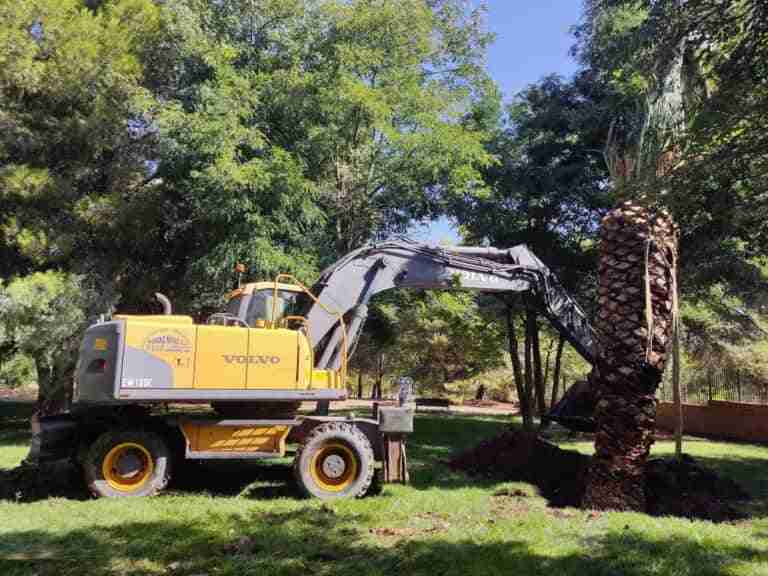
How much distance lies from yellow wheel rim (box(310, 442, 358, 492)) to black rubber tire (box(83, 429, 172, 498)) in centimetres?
195

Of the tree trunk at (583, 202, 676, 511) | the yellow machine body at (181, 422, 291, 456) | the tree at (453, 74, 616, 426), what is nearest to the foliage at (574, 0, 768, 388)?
the tree trunk at (583, 202, 676, 511)

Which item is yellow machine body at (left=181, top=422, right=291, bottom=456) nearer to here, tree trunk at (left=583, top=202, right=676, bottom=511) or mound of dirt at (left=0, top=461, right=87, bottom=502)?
mound of dirt at (left=0, top=461, right=87, bottom=502)

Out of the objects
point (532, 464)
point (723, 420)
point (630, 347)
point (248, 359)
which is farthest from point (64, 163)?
point (723, 420)

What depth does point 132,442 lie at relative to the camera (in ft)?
26.1

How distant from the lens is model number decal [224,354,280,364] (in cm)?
789

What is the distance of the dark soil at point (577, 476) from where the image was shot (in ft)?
24.2

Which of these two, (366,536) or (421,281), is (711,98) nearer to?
(366,536)

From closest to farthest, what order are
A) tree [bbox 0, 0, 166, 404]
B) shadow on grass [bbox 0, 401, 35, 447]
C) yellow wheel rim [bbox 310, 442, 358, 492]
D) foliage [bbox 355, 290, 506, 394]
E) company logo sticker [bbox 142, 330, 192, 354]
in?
1. company logo sticker [bbox 142, 330, 192, 354]
2. yellow wheel rim [bbox 310, 442, 358, 492]
3. tree [bbox 0, 0, 166, 404]
4. shadow on grass [bbox 0, 401, 35, 447]
5. foliage [bbox 355, 290, 506, 394]

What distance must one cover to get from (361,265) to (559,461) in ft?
13.7

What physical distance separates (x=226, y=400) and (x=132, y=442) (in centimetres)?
135

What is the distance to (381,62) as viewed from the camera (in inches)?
642

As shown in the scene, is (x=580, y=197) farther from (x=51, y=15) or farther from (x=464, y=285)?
(x=51, y=15)

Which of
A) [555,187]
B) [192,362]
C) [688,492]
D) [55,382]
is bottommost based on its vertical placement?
[688,492]

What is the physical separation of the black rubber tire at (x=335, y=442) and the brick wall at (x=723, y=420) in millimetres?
9373
